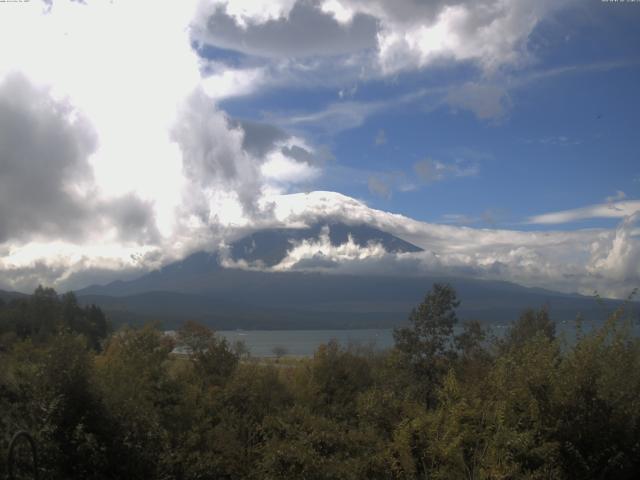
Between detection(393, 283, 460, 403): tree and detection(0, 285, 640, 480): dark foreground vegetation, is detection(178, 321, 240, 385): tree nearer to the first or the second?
detection(393, 283, 460, 403): tree

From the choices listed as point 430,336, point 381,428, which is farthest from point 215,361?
point 381,428

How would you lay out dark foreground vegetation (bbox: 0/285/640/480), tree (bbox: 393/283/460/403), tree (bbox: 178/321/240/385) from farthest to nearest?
tree (bbox: 178/321/240/385), tree (bbox: 393/283/460/403), dark foreground vegetation (bbox: 0/285/640/480)

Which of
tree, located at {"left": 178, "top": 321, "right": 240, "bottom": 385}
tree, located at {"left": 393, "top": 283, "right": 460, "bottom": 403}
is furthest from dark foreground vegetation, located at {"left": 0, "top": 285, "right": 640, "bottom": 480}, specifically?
tree, located at {"left": 393, "top": 283, "right": 460, "bottom": 403}

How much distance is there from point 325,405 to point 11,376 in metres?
22.8

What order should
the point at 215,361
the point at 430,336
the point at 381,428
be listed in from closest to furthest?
the point at 381,428, the point at 430,336, the point at 215,361

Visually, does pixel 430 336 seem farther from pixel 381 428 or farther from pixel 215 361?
pixel 381 428

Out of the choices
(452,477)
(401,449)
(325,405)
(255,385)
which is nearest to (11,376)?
(401,449)

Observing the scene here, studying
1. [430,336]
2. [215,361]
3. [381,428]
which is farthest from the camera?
[215,361]

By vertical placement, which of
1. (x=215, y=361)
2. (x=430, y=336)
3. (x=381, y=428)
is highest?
(x=430, y=336)

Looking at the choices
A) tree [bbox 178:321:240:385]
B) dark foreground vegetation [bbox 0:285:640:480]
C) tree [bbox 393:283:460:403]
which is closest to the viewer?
dark foreground vegetation [bbox 0:285:640:480]

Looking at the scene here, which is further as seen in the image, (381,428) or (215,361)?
(215,361)

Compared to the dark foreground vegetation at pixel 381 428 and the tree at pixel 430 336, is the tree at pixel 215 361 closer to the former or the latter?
the tree at pixel 430 336

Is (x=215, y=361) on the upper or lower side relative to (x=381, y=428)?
lower

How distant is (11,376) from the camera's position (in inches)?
628
